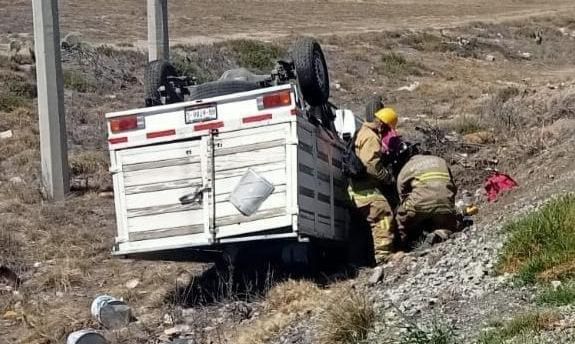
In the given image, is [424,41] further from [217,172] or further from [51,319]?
[51,319]

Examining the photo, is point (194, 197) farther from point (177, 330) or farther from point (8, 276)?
point (8, 276)

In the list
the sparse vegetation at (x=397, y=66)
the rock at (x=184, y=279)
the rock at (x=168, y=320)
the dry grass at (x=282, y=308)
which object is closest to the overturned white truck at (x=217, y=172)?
the dry grass at (x=282, y=308)

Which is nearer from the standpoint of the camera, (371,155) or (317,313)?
(317,313)

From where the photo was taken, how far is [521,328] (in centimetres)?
550

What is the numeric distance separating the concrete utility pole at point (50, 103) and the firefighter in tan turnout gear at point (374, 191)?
4.77m

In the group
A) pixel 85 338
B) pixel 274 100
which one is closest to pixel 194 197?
pixel 274 100

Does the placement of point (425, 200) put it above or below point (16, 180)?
above

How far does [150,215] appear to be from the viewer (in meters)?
8.20

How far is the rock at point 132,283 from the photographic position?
31.2 feet

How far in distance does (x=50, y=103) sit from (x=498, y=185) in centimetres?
559

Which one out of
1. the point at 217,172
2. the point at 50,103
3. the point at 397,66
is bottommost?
the point at 397,66

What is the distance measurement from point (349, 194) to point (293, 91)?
154 cm

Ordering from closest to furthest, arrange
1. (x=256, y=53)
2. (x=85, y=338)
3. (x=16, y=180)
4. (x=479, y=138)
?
(x=85, y=338), (x=16, y=180), (x=479, y=138), (x=256, y=53)

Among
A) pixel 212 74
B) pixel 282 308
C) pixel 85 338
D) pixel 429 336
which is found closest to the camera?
pixel 429 336
